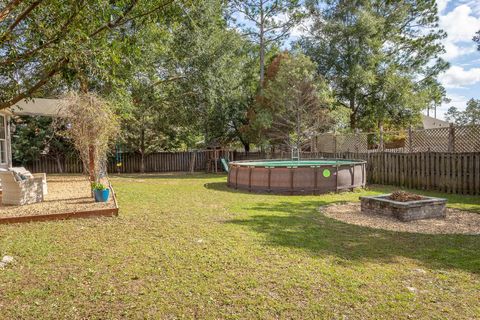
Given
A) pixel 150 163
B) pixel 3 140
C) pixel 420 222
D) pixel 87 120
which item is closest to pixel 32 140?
pixel 150 163

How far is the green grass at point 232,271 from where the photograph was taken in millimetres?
3006

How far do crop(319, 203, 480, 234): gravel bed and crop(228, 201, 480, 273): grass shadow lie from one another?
328 mm

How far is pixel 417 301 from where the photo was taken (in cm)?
312

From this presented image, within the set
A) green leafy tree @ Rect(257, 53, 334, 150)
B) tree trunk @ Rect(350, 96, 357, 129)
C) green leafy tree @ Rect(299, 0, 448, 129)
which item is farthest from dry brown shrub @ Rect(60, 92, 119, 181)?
tree trunk @ Rect(350, 96, 357, 129)

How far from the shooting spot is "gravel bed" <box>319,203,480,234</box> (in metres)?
5.79

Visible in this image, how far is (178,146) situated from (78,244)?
19314 millimetres

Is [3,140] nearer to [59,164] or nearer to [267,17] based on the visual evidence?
[59,164]

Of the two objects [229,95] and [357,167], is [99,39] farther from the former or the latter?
[229,95]

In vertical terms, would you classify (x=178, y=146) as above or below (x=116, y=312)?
above

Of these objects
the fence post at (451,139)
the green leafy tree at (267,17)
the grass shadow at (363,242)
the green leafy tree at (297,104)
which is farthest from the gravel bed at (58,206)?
the green leafy tree at (267,17)

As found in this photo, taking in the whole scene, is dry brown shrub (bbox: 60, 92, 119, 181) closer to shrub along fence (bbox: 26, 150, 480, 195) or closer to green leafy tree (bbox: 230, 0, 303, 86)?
shrub along fence (bbox: 26, 150, 480, 195)

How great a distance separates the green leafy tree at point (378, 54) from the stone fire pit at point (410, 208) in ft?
47.3

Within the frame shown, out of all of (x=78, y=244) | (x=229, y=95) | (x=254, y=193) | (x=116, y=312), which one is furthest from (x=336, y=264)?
(x=229, y=95)

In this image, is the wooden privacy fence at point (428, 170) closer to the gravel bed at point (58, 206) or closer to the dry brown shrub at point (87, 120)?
the gravel bed at point (58, 206)
